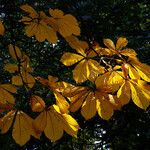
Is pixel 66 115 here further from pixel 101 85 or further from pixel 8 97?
pixel 8 97

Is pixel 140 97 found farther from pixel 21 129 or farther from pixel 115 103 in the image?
pixel 21 129

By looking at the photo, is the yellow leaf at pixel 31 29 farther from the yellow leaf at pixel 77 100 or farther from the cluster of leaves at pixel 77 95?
the yellow leaf at pixel 77 100

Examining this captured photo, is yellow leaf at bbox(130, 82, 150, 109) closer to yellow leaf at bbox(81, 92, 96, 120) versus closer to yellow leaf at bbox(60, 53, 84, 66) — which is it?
yellow leaf at bbox(81, 92, 96, 120)

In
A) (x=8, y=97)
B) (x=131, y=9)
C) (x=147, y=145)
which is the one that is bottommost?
(x=147, y=145)

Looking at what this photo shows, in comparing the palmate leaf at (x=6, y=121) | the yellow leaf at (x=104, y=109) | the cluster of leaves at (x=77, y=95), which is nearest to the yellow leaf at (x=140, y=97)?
the cluster of leaves at (x=77, y=95)

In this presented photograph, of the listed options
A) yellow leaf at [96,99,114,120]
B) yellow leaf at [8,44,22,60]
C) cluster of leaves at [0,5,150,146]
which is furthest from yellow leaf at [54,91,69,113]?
yellow leaf at [8,44,22,60]

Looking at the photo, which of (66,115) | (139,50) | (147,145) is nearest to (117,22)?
(139,50)

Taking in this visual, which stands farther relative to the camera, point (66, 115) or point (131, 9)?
point (131, 9)

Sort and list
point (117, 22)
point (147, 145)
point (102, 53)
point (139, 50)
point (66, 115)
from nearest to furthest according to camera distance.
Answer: point (66, 115), point (102, 53), point (139, 50), point (117, 22), point (147, 145)
